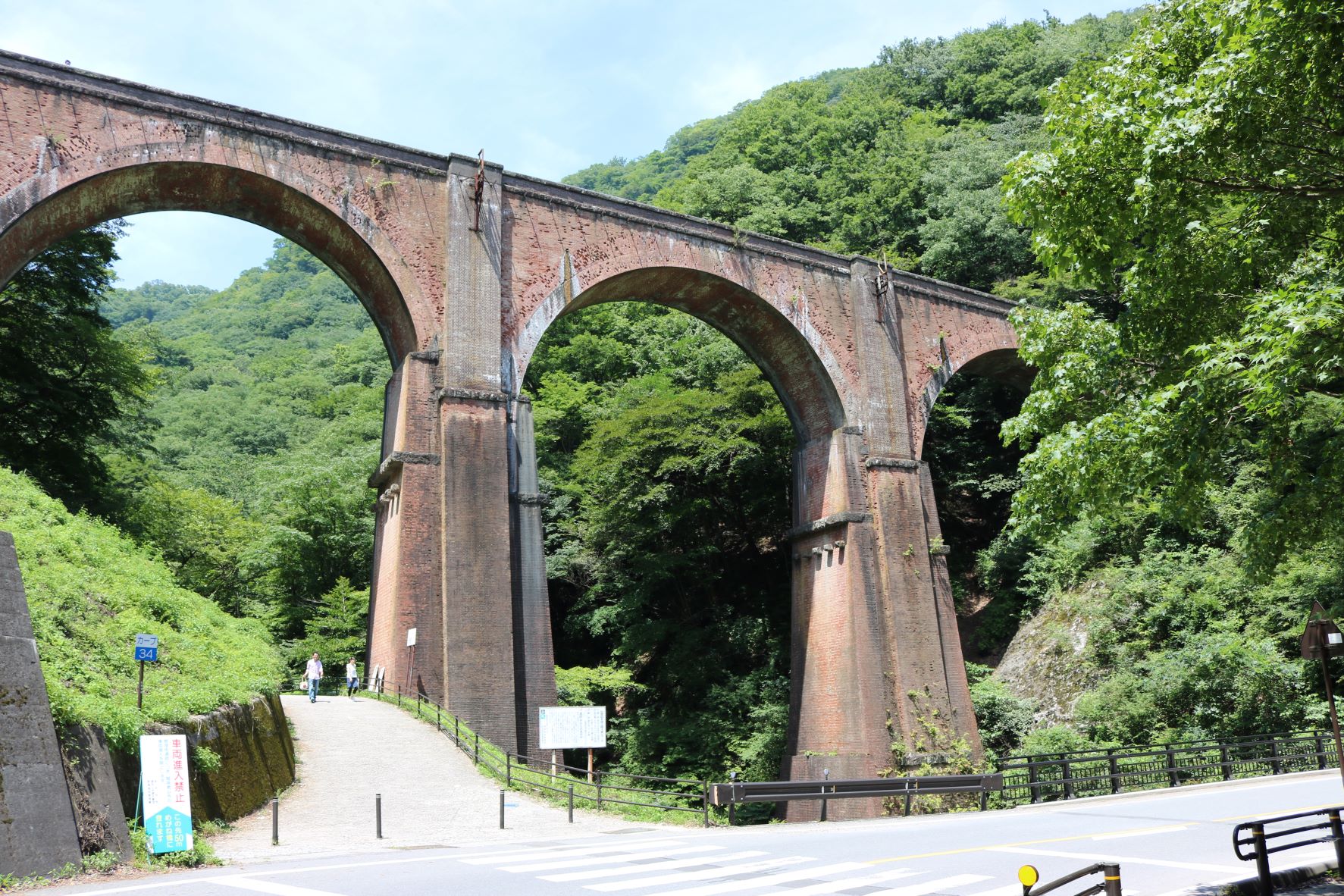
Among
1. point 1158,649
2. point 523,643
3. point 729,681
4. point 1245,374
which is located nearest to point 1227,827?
point 1245,374

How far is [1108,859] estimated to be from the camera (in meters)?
8.85

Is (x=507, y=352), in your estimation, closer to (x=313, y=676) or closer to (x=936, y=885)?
(x=313, y=676)

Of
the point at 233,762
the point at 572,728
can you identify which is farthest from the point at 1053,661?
the point at 233,762

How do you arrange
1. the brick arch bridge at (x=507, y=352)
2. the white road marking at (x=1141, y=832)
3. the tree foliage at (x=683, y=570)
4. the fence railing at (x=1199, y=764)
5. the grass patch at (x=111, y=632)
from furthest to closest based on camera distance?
1. the tree foliage at (x=683, y=570)
2. the fence railing at (x=1199, y=764)
3. the brick arch bridge at (x=507, y=352)
4. the white road marking at (x=1141, y=832)
5. the grass patch at (x=111, y=632)

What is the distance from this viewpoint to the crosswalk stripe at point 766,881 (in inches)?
294

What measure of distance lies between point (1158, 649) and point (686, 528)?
43.6 ft

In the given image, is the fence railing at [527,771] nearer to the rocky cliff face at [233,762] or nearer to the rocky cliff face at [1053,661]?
the rocky cliff face at [233,762]

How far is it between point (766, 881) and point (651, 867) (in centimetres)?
132

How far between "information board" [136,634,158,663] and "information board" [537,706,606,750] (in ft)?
18.2

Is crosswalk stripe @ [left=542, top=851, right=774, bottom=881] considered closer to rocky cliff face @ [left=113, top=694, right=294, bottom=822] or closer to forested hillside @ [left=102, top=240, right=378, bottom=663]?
rocky cliff face @ [left=113, top=694, right=294, bottom=822]

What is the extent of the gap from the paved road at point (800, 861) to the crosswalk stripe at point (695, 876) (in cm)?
2

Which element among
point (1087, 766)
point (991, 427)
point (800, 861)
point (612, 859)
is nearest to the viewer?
point (800, 861)

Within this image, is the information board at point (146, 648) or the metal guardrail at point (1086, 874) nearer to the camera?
the metal guardrail at point (1086, 874)

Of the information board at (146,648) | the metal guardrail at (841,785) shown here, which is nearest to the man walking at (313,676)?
the metal guardrail at (841,785)
